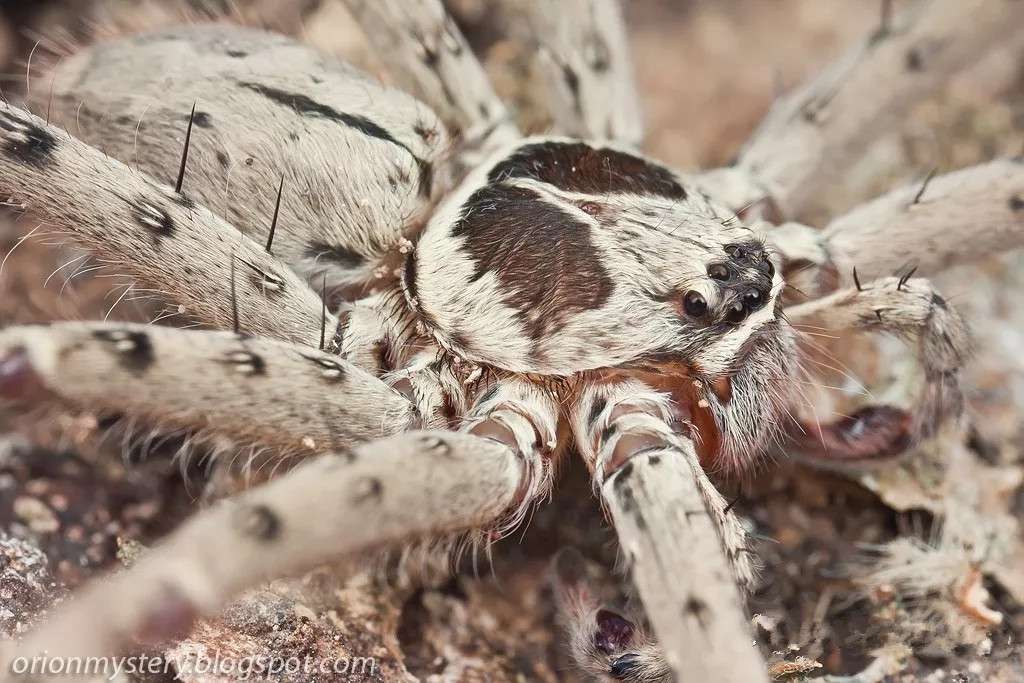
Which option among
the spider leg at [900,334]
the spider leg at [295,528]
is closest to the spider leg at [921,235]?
the spider leg at [900,334]

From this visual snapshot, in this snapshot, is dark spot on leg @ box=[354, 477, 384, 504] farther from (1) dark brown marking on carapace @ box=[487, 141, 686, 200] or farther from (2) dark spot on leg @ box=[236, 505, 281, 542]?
(1) dark brown marking on carapace @ box=[487, 141, 686, 200]

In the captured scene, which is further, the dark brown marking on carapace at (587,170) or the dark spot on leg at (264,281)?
the dark brown marking on carapace at (587,170)

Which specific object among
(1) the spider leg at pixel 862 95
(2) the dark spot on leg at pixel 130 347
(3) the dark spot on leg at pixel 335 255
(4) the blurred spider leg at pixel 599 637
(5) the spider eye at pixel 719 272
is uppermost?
(1) the spider leg at pixel 862 95

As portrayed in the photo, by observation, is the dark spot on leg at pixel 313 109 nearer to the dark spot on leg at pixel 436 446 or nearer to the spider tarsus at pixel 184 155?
the spider tarsus at pixel 184 155

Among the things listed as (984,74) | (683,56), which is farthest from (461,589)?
(984,74)

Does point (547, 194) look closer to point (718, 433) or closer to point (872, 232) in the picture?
point (718, 433)

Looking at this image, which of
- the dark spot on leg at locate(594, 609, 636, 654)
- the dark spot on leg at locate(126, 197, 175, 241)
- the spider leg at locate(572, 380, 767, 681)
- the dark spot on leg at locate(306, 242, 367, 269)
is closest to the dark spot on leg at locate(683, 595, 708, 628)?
the spider leg at locate(572, 380, 767, 681)
